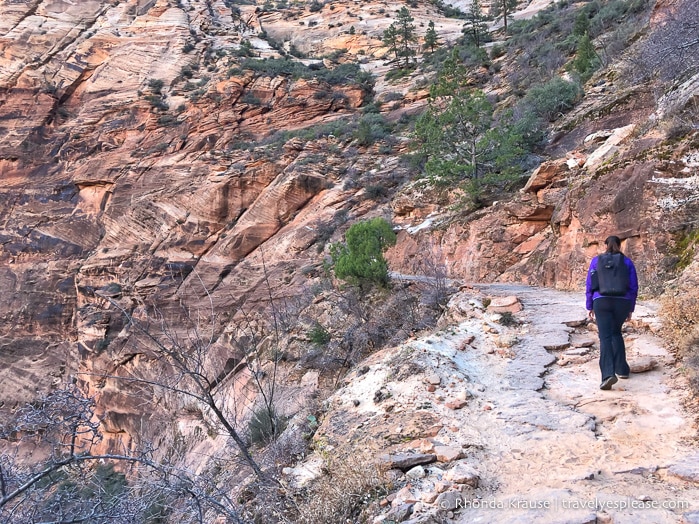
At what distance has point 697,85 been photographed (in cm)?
792

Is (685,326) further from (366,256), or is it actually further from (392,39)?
(392,39)

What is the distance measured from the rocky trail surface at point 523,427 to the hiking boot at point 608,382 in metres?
0.08

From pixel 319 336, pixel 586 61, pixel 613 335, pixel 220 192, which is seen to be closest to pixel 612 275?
pixel 613 335

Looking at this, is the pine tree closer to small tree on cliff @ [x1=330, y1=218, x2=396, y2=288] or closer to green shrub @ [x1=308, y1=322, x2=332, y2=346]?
small tree on cliff @ [x1=330, y1=218, x2=396, y2=288]

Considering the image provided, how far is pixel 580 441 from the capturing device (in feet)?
11.7

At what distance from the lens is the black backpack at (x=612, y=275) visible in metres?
4.37

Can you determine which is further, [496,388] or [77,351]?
[77,351]

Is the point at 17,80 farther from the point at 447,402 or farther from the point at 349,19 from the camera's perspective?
the point at 447,402

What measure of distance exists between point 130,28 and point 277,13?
18.5 m

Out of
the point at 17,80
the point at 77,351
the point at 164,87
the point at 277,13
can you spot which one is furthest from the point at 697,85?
the point at 277,13

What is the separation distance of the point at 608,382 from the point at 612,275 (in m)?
1.02

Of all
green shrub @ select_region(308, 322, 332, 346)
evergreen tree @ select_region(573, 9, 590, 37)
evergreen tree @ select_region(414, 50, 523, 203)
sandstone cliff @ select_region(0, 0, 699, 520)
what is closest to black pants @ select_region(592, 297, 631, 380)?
sandstone cliff @ select_region(0, 0, 699, 520)

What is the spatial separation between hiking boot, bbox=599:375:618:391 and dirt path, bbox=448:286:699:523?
0.23 ft

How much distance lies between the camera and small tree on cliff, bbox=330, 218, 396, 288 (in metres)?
11.3
